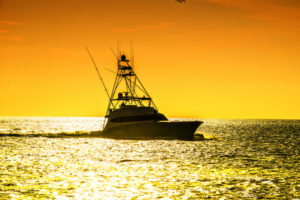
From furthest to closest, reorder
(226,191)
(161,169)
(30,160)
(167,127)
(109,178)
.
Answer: (167,127), (30,160), (161,169), (109,178), (226,191)

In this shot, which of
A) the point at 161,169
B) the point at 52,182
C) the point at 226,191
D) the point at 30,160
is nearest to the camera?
the point at 226,191

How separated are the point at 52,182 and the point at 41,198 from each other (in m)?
6.22

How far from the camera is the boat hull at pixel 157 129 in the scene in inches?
3012

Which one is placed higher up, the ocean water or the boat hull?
the boat hull

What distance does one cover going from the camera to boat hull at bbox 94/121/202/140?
251 ft

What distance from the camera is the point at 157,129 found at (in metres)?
77.8

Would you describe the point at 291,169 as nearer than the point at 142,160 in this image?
Yes

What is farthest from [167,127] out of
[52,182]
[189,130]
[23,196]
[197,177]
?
[23,196]

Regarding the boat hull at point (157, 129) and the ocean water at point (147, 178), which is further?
the boat hull at point (157, 129)

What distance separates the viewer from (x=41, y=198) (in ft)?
87.6

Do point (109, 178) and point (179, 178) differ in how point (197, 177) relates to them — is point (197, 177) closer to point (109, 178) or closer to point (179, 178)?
point (179, 178)

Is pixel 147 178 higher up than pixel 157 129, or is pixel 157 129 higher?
pixel 157 129

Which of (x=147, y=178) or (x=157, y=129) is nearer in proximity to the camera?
(x=147, y=178)

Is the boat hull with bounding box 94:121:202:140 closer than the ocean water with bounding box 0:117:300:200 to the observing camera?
No
